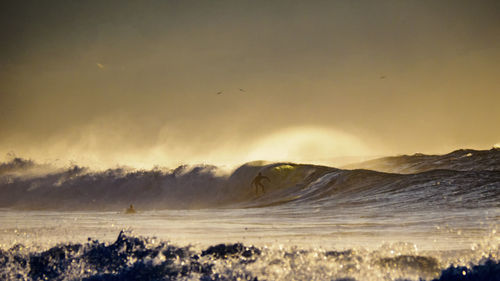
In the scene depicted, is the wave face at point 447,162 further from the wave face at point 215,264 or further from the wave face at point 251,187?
the wave face at point 215,264

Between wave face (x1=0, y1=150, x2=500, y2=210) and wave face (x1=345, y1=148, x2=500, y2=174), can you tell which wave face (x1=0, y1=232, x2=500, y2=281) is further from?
wave face (x1=345, y1=148, x2=500, y2=174)

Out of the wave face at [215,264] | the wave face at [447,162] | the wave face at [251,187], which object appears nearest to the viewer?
the wave face at [215,264]

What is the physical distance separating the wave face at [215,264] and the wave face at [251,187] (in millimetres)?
10093

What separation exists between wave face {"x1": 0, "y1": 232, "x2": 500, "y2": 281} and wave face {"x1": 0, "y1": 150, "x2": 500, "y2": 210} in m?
10.1

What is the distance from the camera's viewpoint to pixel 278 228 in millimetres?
13109

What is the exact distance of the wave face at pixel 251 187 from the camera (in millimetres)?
19109

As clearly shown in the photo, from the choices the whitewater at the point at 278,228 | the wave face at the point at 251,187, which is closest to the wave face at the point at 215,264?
the whitewater at the point at 278,228

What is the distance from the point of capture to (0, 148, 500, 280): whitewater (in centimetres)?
667

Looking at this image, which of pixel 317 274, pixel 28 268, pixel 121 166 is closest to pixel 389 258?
pixel 317 274

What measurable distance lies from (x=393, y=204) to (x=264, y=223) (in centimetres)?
505

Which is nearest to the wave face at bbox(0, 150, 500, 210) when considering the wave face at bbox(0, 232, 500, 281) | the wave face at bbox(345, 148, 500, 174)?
the wave face at bbox(345, 148, 500, 174)

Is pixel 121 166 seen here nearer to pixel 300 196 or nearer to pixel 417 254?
pixel 300 196

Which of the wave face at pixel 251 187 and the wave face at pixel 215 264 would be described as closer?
the wave face at pixel 215 264

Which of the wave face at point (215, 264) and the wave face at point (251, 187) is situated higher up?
the wave face at point (251, 187)
